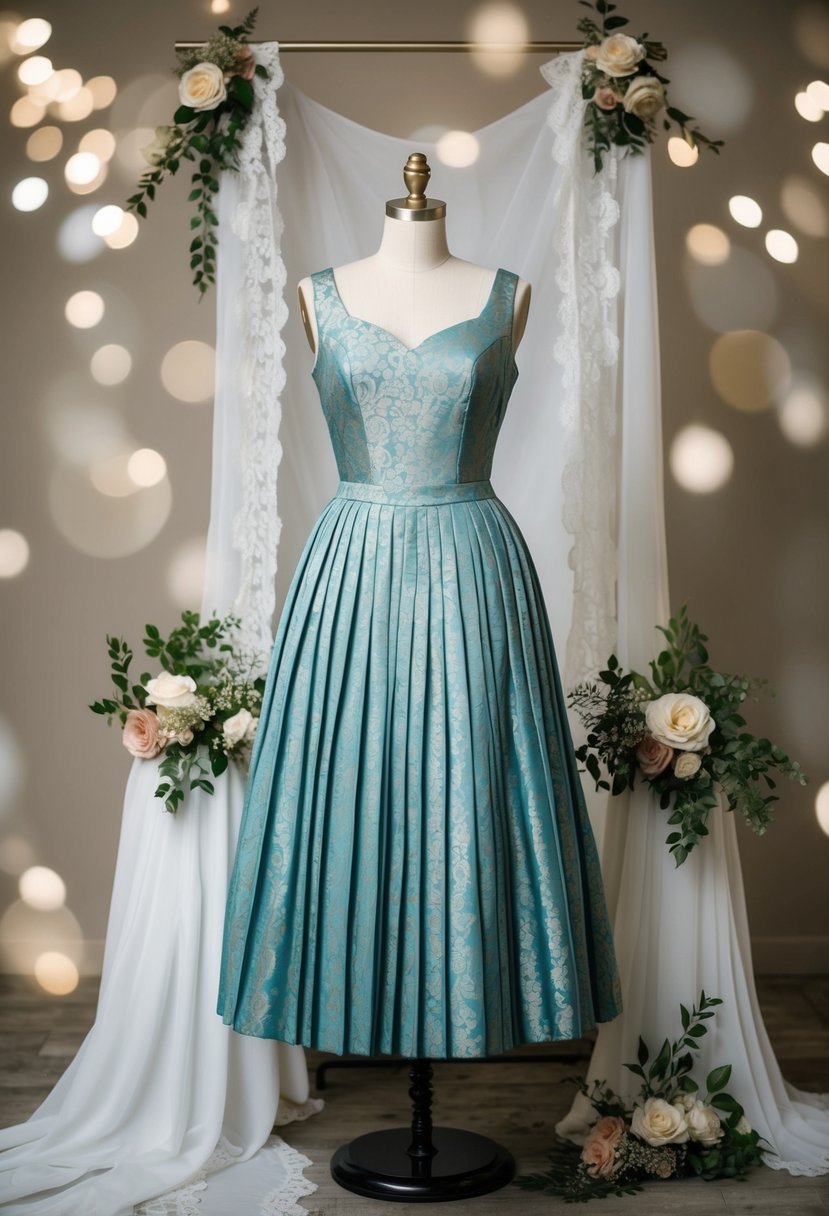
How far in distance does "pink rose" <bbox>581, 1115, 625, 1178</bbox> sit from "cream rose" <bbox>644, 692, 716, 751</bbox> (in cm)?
69

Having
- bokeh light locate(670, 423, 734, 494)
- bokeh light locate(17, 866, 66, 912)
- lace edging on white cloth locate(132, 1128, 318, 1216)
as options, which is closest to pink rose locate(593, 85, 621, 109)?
bokeh light locate(670, 423, 734, 494)

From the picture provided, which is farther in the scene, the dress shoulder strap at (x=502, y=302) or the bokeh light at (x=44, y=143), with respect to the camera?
the bokeh light at (x=44, y=143)

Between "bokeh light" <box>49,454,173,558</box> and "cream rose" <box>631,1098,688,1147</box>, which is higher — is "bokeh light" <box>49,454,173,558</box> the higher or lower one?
the higher one

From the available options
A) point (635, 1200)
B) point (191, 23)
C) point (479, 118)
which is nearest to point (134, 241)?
point (191, 23)

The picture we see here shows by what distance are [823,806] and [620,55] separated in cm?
194

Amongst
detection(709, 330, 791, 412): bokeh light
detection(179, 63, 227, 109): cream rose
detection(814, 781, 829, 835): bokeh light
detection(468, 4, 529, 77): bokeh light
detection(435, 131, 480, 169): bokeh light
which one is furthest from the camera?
detection(814, 781, 829, 835): bokeh light

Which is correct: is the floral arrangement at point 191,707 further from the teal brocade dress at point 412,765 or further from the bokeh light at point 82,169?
the bokeh light at point 82,169

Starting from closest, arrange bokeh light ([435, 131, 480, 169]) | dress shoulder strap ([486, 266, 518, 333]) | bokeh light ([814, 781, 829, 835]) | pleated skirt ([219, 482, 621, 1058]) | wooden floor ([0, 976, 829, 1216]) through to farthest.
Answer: pleated skirt ([219, 482, 621, 1058]), dress shoulder strap ([486, 266, 518, 333]), wooden floor ([0, 976, 829, 1216]), bokeh light ([435, 131, 480, 169]), bokeh light ([814, 781, 829, 835])

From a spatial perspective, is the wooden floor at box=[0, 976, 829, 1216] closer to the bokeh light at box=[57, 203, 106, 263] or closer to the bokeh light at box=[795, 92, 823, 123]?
the bokeh light at box=[57, 203, 106, 263]

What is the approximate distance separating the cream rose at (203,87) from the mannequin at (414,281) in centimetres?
46

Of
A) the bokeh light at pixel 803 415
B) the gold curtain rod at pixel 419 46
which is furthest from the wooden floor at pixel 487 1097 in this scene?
the gold curtain rod at pixel 419 46

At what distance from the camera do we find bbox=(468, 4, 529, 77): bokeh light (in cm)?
334

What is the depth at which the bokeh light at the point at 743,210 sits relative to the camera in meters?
3.42

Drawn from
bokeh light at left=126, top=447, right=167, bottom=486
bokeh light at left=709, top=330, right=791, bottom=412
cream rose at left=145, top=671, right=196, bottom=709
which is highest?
bokeh light at left=709, top=330, right=791, bottom=412
